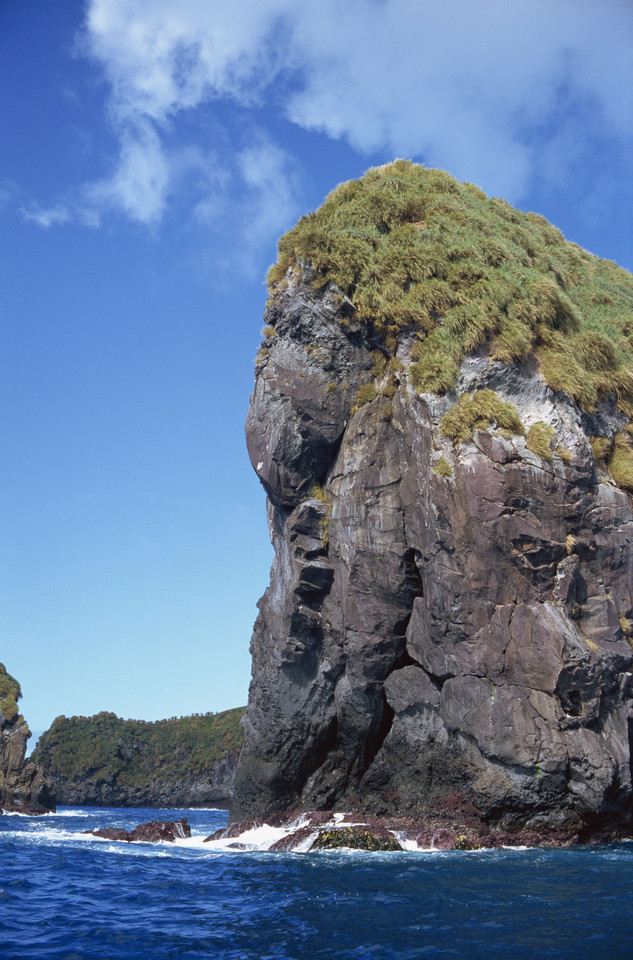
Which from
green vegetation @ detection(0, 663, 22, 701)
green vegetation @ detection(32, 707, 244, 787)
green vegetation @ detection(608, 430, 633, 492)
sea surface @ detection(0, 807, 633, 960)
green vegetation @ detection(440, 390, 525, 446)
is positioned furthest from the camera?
green vegetation @ detection(32, 707, 244, 787)

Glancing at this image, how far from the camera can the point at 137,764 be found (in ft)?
319

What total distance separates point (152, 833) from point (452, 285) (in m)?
24.0

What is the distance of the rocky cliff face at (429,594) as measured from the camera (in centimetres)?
2061

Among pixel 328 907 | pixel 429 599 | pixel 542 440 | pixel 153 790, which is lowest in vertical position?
pixel 153 790

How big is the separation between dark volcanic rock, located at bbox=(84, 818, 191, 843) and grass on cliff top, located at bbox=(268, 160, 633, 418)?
1976 centimetres

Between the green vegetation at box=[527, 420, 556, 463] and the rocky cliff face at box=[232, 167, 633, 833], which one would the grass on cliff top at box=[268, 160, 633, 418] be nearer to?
the rocky cliff face at box=[232, 167, 633, 833]

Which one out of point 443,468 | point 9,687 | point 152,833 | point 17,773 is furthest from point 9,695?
point 443,468

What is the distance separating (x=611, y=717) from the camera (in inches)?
825

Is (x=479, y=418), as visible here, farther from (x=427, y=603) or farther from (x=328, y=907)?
(x=328, y=907)

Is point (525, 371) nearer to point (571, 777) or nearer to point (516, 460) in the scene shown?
point (516, 460)

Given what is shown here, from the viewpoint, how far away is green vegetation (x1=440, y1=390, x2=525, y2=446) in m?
22.9

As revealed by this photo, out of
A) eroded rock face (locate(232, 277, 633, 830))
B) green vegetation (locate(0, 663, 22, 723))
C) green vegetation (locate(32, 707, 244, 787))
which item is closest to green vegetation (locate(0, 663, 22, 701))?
green vegetation (locate(0, 663, 22, 723))

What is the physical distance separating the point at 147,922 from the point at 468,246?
24.0 m

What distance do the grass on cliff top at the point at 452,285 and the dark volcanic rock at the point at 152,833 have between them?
1976 cm
